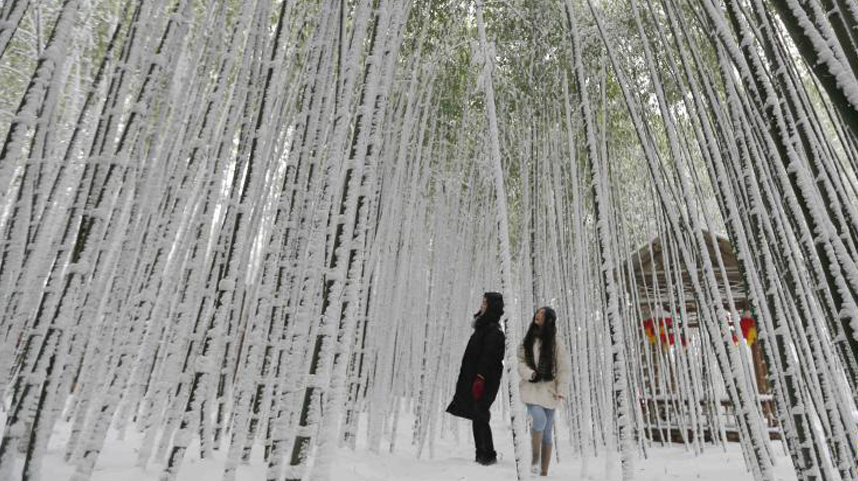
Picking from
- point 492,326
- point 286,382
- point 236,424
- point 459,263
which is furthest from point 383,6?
point 459,263

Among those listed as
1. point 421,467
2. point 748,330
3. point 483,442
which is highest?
point 748,330

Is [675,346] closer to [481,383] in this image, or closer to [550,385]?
[550,385]

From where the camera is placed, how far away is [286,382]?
3.54 feet

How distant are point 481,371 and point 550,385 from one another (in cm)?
39

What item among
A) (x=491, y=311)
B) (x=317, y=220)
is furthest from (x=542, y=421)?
(x=317, y=220)

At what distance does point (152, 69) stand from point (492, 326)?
90.0 inches

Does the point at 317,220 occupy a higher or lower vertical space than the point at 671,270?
lower

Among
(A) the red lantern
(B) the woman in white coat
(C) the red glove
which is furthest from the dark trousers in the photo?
(A) the red lantern

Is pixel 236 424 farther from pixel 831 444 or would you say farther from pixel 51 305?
pixel 831 444

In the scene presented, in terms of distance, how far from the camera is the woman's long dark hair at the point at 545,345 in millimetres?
2859

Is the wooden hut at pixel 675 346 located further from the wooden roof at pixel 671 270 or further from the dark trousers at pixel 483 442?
the dark trousers at pixel 483 442

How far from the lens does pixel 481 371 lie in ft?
9.83

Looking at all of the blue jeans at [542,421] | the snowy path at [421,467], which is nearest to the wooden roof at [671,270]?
the snowy path at [421,467]

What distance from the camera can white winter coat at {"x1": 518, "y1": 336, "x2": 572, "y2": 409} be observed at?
2.85 meters
